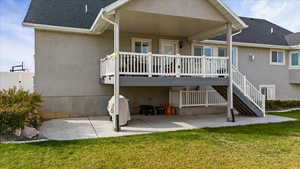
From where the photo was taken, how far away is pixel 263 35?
1566cm

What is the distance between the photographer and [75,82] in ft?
34.5

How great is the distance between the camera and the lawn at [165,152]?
440 cm

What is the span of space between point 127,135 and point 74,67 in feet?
18.3

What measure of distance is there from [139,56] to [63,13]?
5767mm

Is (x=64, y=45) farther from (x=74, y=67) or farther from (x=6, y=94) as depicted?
(x=6, y=94)

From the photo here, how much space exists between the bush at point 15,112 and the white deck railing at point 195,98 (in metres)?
7.12

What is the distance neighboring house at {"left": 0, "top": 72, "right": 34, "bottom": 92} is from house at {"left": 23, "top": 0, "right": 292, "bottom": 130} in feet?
8.92

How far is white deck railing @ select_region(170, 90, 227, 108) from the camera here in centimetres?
1130

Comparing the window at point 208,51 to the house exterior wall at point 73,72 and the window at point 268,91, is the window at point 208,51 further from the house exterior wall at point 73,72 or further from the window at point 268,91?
the window at point 268,91

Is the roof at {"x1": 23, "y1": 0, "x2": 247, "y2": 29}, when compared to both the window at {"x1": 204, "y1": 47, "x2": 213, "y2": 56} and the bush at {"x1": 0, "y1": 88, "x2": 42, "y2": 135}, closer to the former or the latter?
the bush at {"x1": 0, "y1": 88, "x2": 42, "y2": 135}

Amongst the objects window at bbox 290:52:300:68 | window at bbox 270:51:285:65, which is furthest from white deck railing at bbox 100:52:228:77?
window at bbox 290:52:300:68

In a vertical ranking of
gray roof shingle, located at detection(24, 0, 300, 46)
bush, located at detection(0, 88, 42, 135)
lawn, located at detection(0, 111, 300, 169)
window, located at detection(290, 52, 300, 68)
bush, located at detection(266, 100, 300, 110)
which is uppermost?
gray roof shingle, located at detection(24, 0, 300, 46)

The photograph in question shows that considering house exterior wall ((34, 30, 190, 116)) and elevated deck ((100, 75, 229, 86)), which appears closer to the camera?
elevated deck ((100, 75, 229, 86))

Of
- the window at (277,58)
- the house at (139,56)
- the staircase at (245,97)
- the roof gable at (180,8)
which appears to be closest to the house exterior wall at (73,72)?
the house at (139,56)
